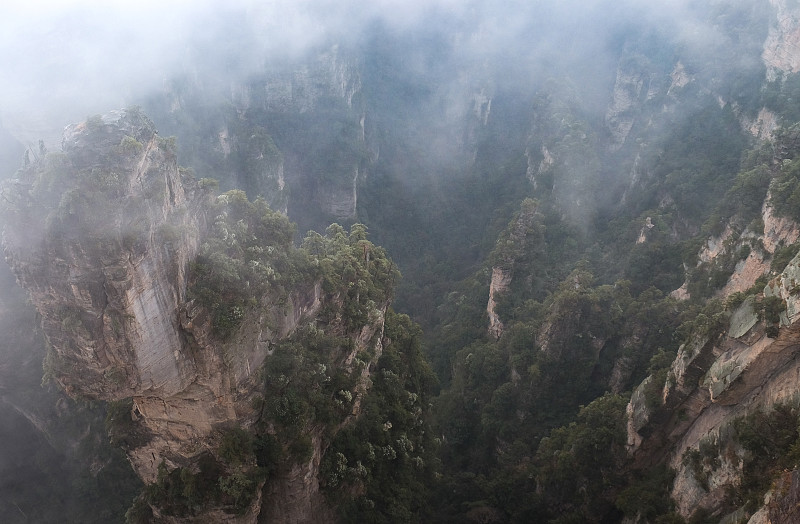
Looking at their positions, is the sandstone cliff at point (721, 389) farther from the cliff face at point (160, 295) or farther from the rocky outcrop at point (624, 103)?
the rocky outcrop at point (624, 103)

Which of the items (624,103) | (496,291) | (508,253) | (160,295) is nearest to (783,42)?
(624,103)

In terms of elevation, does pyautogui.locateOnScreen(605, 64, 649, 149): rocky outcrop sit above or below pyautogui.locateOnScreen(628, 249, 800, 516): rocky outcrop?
above

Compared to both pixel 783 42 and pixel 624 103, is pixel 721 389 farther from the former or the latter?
pixel 624 103

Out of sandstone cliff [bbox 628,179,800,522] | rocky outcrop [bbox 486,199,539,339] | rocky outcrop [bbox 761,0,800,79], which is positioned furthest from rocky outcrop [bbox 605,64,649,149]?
sandstone cliff [bbox 628,179,800,522]

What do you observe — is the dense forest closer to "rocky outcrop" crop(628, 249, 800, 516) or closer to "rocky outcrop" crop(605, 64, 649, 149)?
"rocky outcrop" crop(628, 249, 800, 516)

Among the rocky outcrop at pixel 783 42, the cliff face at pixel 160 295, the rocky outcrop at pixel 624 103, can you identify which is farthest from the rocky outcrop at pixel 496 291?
the rocky outcrop at pixel 624 103

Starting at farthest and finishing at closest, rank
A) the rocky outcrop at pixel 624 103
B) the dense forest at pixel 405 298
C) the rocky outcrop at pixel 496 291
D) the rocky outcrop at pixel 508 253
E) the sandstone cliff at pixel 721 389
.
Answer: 1. the rocky outcrop at pixel 624 103
2. the rocky outcrop at pixel 508 253
3. the rocky outcrop at pixel 496 291
4. the sandstone cliff at pixel 721 389
5. the dense forest at pixel 405 298
